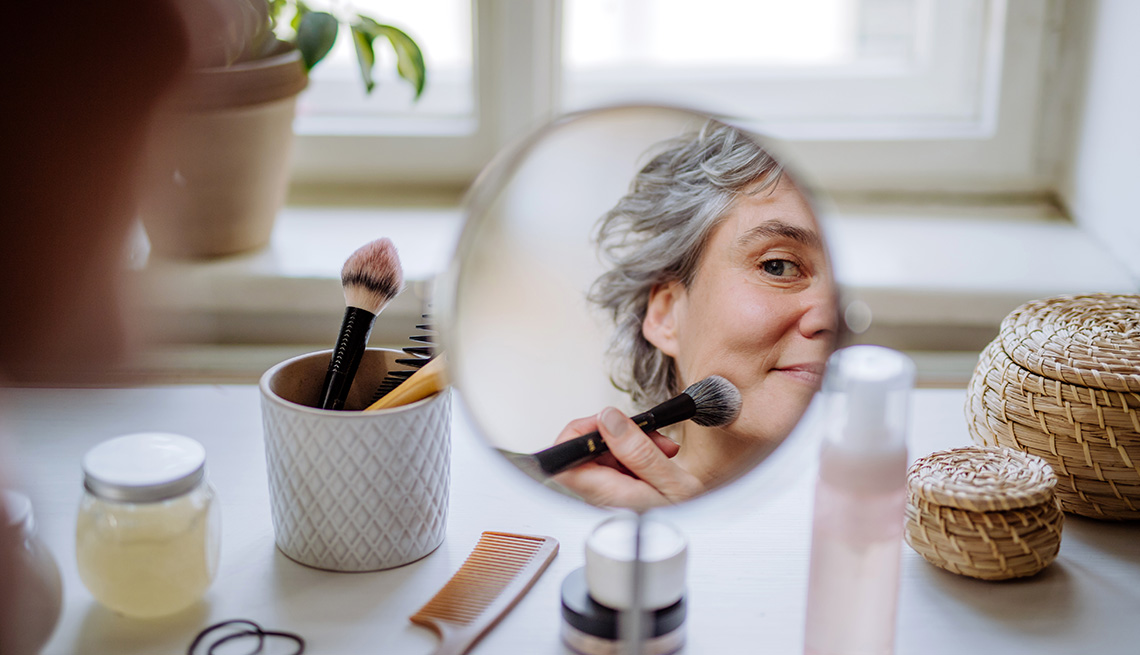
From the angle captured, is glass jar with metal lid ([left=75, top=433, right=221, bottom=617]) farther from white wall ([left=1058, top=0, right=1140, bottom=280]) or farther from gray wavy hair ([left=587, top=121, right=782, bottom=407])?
white wall ([left=1058, top=0, right=1140, bottom=280])

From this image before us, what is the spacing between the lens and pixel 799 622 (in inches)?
19.8

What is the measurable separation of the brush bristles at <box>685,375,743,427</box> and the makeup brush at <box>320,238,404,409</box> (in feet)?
0.59

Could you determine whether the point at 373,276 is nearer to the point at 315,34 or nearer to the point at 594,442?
the point at 594,442

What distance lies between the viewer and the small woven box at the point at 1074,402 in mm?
535

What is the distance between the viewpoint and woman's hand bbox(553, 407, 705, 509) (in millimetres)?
447

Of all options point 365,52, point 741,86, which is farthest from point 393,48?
point 741,86

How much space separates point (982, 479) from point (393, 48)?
621 mm

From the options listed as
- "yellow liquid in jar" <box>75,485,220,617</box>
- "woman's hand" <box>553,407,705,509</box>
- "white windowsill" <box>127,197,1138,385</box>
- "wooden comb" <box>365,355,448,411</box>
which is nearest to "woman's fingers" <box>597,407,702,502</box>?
"woman's hand" <box>553,407,705,509</box>

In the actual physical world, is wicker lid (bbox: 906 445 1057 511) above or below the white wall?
below

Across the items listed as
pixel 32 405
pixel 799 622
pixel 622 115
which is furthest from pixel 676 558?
pixel 32 405

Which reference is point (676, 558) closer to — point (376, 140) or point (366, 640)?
point (366, 640)

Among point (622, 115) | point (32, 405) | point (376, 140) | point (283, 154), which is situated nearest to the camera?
point (622, 115)

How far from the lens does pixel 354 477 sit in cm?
51

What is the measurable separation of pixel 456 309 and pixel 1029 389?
1.10 ft
